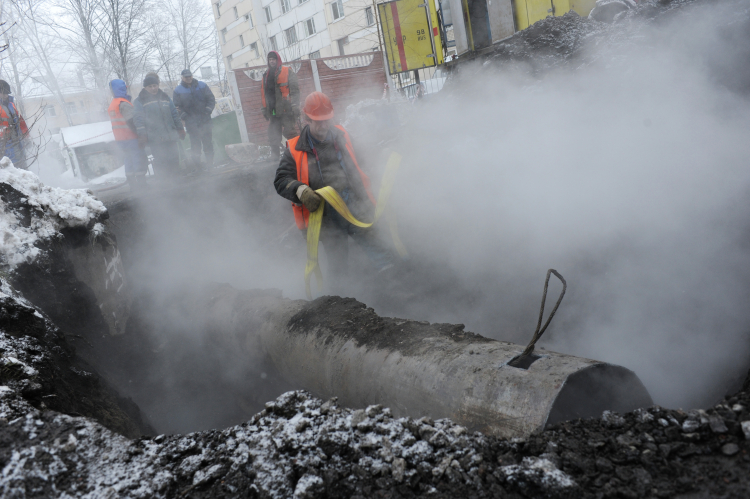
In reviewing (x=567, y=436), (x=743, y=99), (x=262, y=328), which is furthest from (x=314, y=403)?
(x=743, y=99)

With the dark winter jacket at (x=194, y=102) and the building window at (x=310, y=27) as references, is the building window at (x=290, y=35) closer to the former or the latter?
the building window at (x=310, y=27)

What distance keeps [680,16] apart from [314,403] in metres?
4.73

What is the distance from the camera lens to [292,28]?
28.6m

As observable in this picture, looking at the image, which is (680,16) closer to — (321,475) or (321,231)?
(321,231)

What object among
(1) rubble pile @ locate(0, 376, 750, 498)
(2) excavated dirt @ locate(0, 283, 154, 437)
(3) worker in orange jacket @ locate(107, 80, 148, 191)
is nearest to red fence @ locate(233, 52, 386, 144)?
(3) worker in orange jacket @ locate(107, 80, 148, 191)

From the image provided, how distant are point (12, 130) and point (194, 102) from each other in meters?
3.26

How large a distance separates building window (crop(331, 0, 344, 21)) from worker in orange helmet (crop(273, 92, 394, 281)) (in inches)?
950

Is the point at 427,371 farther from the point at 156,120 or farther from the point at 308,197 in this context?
the point at 156,120

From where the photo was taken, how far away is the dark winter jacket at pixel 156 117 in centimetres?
723

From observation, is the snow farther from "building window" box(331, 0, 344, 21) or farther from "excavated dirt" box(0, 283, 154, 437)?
"building window" box(331, 0, 344, 21)

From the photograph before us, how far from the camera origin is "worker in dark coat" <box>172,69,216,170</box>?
8008mm

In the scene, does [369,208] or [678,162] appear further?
[369,208]

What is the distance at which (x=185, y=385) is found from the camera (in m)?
4.00

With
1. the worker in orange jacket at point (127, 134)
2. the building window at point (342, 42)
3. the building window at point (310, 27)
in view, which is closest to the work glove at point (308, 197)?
the worker in orange jacket at point (127, 134)
